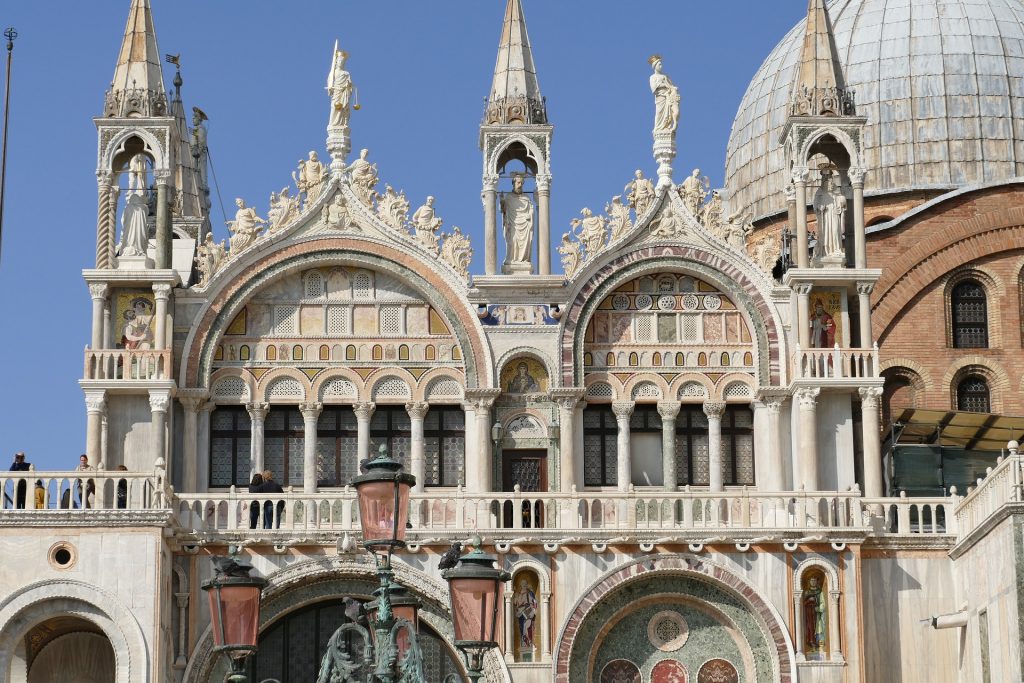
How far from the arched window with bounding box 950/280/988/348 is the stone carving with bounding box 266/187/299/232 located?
14364mm

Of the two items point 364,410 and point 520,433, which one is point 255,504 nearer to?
point 364,410

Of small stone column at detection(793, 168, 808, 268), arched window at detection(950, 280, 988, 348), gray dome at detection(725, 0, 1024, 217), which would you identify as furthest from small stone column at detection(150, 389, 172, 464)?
gray dome at detection(725, 0, 1024, 217)

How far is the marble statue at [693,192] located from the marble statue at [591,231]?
1397 mm

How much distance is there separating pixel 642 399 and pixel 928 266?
966 centimetres

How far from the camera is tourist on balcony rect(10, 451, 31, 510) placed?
1409 inches

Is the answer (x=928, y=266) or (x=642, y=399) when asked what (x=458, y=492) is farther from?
(x=928, y=266)

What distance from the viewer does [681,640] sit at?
3719 centimetres

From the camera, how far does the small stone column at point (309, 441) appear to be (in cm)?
3919

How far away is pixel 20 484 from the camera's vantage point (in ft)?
119

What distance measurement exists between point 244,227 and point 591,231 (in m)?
5.71

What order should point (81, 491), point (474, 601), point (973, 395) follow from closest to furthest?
point (474, 601) → point (81, 491) → point (973, 395)

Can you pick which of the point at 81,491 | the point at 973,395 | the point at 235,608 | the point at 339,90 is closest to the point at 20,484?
the point at 81,491

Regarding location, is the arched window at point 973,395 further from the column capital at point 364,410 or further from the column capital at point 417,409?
the column capital at point 364,410

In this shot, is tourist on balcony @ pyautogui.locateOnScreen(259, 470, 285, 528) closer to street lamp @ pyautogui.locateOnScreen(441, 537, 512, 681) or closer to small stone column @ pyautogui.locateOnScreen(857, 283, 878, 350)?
small stone column @ pyautogui.locateOnScreen(857, 283, 878, 350)
